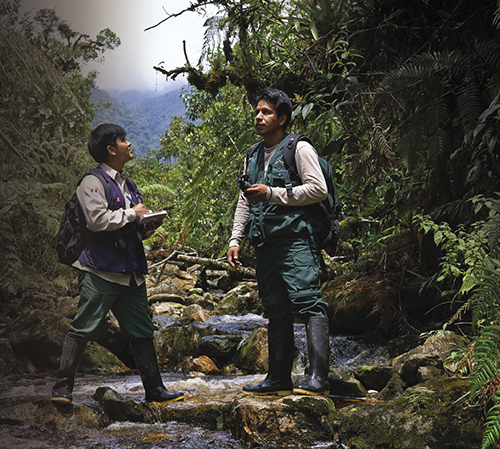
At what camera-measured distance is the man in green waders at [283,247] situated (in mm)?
2713

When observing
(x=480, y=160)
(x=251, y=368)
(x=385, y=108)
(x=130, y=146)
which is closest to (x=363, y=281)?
(x=251, y=368)

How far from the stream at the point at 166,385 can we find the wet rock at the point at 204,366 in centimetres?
20

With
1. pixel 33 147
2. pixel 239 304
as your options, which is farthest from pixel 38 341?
pixel 239 304

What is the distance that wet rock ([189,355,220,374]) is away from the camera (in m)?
5.29

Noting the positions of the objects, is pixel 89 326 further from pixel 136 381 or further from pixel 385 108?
pixel 385 108

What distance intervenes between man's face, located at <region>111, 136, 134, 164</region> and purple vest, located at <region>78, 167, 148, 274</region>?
0.47 feet

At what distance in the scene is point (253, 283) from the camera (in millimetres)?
9914

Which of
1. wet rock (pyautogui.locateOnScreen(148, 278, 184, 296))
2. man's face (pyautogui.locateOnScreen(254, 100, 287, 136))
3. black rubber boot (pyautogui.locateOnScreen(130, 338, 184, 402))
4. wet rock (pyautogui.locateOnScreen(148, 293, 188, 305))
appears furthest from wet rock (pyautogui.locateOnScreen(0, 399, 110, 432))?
wet rock (pyautogui.locateOnScreen(148, 278, 184, 296))

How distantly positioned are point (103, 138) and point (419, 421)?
240cm

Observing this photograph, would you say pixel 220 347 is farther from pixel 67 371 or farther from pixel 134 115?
pixel 134 115

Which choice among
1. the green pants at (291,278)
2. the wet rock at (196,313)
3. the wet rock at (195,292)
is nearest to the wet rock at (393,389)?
the green pants at (291,278)

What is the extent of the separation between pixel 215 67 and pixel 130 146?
4.02 m

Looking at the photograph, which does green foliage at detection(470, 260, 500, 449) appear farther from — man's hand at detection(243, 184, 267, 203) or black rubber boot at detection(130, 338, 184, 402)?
black rubber boot at detection(130, 338, 184, 402)

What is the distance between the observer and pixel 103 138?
2.96 meters
